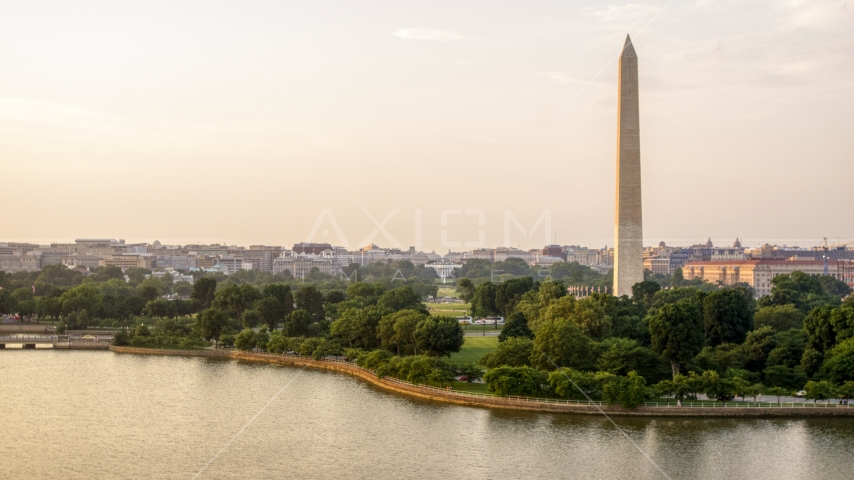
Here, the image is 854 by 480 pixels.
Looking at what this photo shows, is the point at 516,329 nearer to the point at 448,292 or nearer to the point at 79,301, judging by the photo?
the point at 79,301

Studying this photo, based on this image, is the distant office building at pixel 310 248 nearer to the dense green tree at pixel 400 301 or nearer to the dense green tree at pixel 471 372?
the dense green tree at pixel 400 301

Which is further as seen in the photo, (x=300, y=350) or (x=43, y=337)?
(x=43, y=337)

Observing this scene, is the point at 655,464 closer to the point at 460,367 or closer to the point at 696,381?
the point at 696,381

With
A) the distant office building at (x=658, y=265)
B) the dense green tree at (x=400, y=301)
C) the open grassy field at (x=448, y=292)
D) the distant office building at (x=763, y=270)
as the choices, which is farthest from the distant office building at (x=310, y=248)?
the dense green tree at (x=400, y=301)

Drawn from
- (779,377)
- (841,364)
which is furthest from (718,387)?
(841,364)

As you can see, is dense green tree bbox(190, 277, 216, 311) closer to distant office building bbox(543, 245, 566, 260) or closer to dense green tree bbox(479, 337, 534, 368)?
dense green tree bbox(479, 337, 534, 368)

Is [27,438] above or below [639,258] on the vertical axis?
below

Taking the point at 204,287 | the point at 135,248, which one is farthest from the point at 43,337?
the point at 135,248
